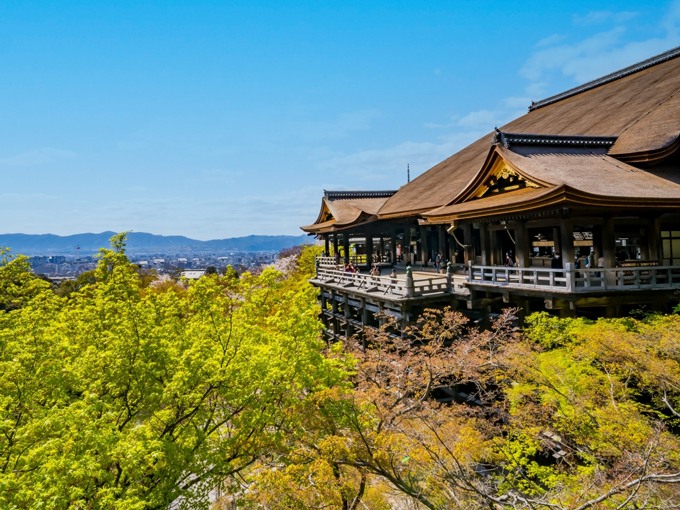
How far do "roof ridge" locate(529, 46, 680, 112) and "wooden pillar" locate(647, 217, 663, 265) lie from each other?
55.1 feet

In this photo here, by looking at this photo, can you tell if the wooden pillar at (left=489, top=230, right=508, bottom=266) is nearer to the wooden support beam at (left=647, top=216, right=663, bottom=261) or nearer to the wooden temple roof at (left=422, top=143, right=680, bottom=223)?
the wooden temple roof at (left=422, top=143, right=680, bottom=223)

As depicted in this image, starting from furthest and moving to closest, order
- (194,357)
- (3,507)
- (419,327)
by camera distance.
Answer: (419,327)
(194,357)
(3,507)

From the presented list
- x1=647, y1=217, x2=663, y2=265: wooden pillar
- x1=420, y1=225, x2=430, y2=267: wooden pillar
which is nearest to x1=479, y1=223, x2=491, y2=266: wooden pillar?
x1=647, y1=217, x2=663, y2=265: wooden pillar

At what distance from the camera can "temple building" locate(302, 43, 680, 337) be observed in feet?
41.0

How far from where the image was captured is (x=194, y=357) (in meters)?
8.38

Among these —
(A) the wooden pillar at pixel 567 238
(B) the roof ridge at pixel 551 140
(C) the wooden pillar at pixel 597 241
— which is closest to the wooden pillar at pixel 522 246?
(A) the wooden pillar at pixel 567 238

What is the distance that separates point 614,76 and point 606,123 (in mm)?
10708

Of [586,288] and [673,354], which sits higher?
[586,288]

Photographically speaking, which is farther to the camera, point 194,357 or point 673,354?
point 673,354

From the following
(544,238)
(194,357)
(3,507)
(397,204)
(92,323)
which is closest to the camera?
(3,507)

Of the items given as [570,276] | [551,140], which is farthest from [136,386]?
[551,140]

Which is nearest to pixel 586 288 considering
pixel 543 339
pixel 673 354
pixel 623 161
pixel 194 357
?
pixel 543 339

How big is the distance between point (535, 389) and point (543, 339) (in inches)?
85.7

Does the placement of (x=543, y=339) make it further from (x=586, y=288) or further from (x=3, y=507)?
(x=3, y=507)
